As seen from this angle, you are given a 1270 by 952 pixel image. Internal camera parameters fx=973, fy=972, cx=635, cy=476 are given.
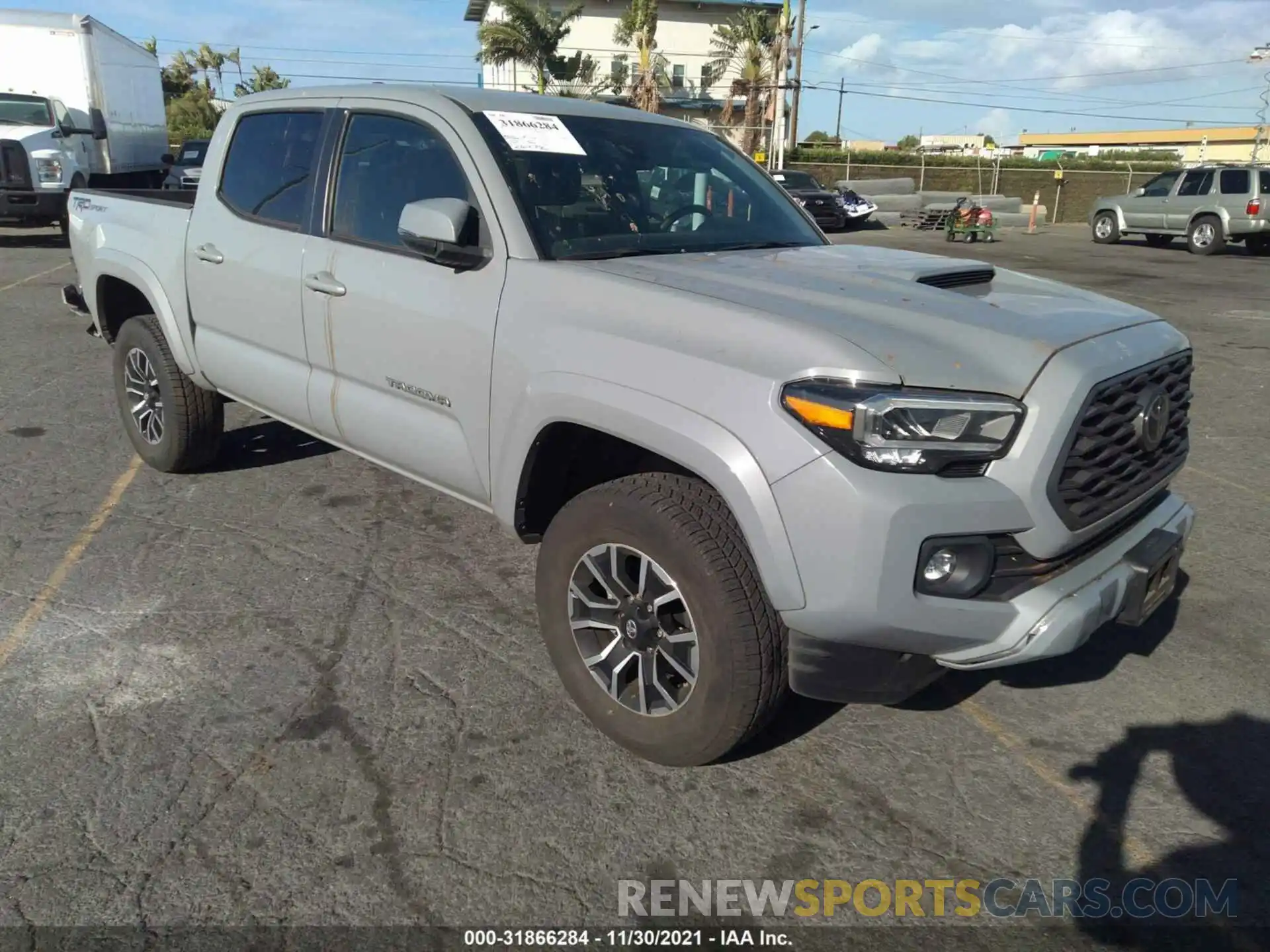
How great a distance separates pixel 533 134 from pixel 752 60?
43.9 meters

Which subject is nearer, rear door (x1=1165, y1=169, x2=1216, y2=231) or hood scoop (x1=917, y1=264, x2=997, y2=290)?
hood scoop (x1=917, y1=264, x2=997, y2=290)

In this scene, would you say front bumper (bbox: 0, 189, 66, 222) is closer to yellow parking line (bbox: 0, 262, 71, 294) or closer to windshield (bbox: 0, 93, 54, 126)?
windshield (bbox: 0, 93, 54, 126)

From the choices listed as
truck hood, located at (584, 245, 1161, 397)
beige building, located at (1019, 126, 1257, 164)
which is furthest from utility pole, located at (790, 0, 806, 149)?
beige building, located at (1019, 126, 1257, 164)

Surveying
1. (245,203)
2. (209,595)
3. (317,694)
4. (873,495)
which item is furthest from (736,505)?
(245,203)

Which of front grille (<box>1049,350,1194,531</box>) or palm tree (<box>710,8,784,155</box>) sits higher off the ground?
palm tree (<box>710,8,784,155</box>)

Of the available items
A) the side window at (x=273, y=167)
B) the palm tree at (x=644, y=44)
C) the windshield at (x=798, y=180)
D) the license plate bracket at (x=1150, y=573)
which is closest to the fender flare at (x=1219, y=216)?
the windshield at (x=798, y=180)

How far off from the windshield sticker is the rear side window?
23087mm

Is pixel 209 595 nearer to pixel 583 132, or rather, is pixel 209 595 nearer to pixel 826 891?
pixel 583 132

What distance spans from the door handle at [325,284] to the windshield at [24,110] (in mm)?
15771

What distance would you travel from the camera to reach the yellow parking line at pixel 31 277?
11914 millimetres

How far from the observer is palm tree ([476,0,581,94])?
36875 millimetres

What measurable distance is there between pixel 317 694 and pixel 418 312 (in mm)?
1343

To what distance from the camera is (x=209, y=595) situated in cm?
393

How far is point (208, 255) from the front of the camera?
4453 millimetres
